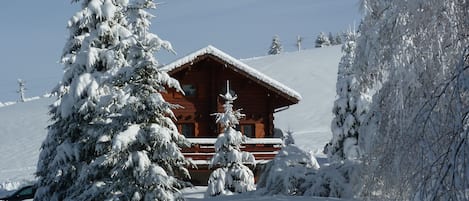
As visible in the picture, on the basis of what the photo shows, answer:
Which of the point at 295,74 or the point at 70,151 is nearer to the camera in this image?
the point at 70,151

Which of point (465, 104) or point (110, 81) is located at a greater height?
point (110, 81)

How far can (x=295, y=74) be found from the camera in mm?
84375

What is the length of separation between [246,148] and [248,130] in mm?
1966

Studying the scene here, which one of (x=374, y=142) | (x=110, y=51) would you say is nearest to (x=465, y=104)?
(x=374, y=142)

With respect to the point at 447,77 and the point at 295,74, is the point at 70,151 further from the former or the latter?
the point at 295,74

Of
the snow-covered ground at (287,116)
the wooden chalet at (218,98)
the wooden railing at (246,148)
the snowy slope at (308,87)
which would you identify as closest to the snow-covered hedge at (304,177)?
the wooden railing at (246,148)

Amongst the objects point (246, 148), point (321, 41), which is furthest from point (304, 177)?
point (321, 41)

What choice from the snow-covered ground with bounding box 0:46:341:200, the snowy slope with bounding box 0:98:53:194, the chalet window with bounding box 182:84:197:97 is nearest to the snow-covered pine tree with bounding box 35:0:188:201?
the chalet window with bounding box 182:84:197:97

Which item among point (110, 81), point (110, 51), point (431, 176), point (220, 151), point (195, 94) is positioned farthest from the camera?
point (195, 94)

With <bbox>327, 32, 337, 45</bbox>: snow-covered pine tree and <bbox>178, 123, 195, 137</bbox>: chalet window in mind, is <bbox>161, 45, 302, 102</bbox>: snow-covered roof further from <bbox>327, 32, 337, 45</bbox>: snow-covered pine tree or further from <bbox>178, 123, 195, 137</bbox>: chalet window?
<bbox>327, 32, 337, 45</bbox>: snow-covered pine tree

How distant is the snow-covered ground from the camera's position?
5362 cm

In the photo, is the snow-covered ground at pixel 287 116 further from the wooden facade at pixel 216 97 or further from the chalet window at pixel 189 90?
the chalet window at pixel 189 90

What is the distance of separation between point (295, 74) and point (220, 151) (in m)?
60.6

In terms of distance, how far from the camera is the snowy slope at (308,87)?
58750 millimetres
